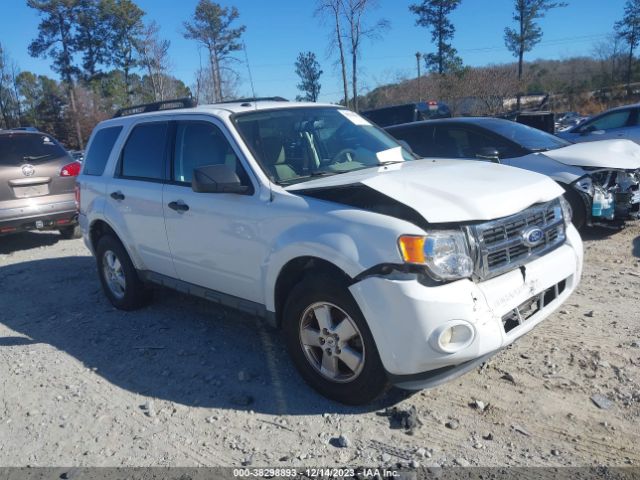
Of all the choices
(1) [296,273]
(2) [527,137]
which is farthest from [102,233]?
(2) [527,137]

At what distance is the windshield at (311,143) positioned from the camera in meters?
3.91

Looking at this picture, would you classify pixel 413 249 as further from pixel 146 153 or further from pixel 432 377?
pixel 146 153

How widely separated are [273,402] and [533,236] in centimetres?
199

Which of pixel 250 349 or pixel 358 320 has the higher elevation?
pixel 358 320

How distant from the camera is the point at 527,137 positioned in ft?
24.5

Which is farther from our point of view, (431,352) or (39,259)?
(39,259)

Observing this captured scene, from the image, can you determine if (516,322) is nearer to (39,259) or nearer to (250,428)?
(250,428)

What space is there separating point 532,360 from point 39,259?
708cm

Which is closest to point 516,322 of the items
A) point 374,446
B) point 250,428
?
point 374,446

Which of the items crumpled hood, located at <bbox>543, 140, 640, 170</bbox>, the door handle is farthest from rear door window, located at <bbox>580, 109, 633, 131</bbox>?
the door handle

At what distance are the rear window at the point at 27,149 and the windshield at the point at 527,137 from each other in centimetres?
691

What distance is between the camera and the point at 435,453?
2896 millimetres

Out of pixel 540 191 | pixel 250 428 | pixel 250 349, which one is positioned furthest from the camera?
pixel 250 349

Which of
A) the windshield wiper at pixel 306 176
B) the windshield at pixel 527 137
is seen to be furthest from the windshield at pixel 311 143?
the windshield at pixel 527 137
